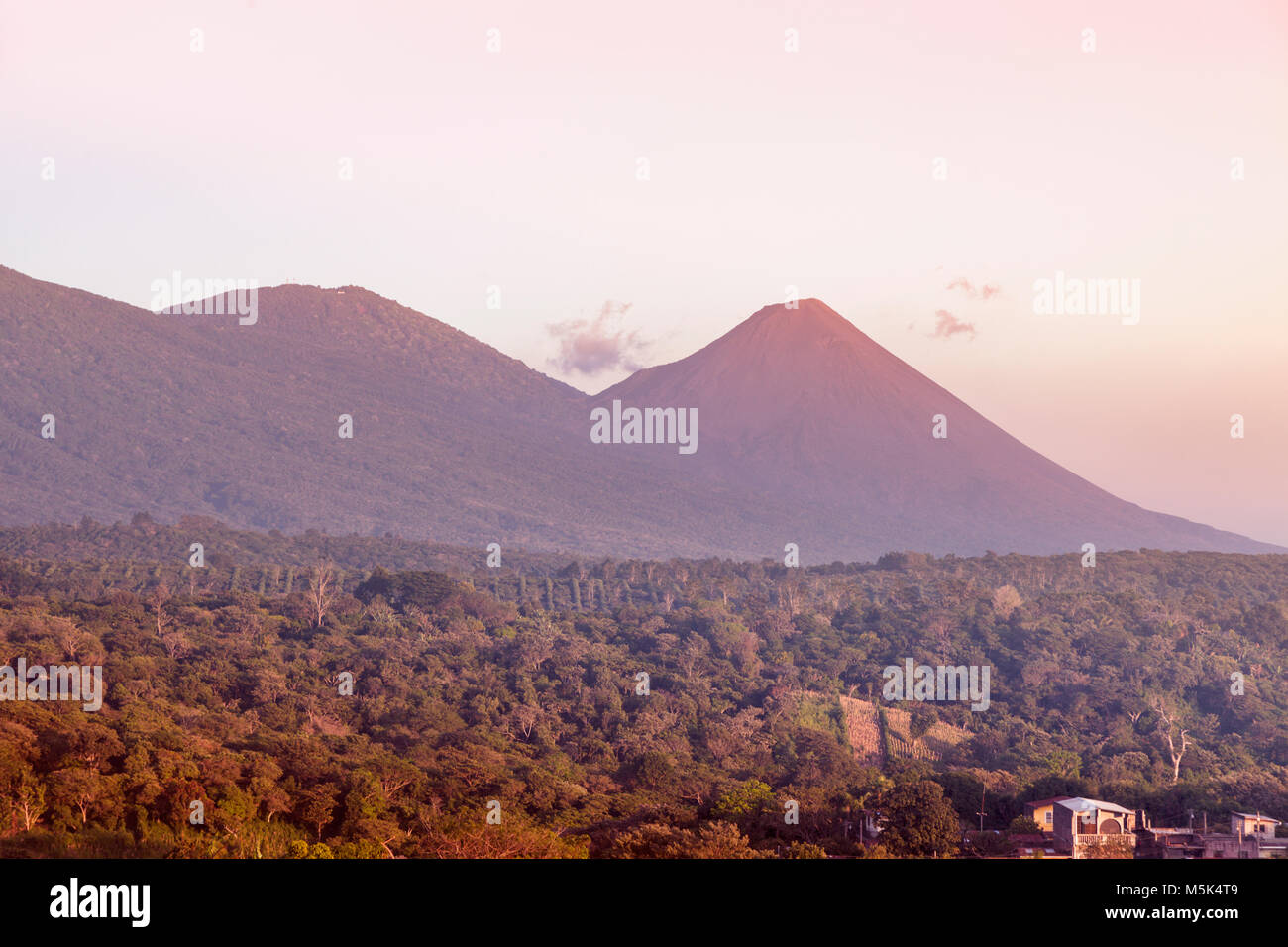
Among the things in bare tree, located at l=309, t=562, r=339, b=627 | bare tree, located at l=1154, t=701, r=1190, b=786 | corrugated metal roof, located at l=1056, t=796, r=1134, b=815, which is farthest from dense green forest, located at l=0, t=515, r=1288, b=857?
corrugated metal roof, located at l=1056, t=796, r=1134, b=815

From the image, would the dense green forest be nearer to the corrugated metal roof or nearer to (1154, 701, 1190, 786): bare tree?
(1154, 701, 1190, 786): bare tree

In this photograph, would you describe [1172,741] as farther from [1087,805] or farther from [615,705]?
[1087,805]

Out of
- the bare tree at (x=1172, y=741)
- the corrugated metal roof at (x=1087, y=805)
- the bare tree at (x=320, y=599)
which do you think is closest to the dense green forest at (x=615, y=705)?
the bare tree at (x=1172, y=741)

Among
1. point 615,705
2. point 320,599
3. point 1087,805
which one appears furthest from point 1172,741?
point 320,599

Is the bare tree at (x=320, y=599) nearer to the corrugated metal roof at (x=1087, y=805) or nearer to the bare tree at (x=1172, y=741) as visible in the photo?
the bare tree at (x=1172, y=741)

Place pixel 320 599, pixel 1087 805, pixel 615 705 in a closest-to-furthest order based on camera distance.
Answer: pixel 1087 805 → pixel 615 705 → pixel 320 599

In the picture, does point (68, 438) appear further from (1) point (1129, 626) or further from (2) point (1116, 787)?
(2) point (1116, 787)

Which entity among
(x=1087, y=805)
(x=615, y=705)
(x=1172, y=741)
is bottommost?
(x=1172, y=741)
